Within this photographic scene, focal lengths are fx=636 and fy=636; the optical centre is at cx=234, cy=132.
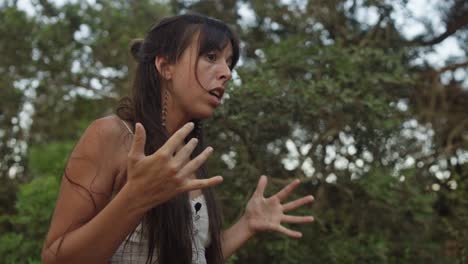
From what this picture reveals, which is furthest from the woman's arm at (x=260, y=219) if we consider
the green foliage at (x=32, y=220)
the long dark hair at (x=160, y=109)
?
the green foliage at (x=32, y=220)

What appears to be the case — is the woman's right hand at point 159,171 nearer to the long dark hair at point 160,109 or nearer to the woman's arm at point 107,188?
the woman's arm at point 107,188

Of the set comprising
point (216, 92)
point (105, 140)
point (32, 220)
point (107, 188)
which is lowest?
point (32, 220)

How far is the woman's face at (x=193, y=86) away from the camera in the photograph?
2.21 m

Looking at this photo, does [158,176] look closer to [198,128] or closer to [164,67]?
[164,67]

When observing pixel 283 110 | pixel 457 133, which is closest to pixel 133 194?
pixel 283 110

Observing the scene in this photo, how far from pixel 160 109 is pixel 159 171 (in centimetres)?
69

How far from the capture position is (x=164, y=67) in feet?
7.38

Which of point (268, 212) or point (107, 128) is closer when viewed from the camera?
point (107, 128)

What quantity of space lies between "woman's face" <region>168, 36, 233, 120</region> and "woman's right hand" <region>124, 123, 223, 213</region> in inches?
24.2

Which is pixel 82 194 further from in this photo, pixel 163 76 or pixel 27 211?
pixel 27 211

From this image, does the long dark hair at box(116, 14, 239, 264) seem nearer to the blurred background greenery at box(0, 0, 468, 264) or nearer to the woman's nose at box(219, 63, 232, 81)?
the woman's nose at box(219, 63, 232, 81)

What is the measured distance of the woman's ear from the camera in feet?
7.35

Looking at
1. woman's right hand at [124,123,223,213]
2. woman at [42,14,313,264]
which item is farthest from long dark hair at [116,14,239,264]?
woman's right hand at [124,123,223,213]

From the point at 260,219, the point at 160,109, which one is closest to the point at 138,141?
the point at 160,109
